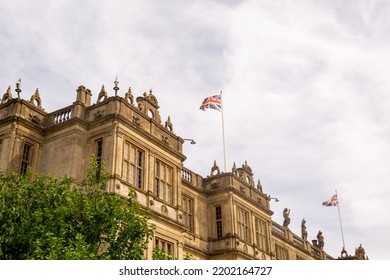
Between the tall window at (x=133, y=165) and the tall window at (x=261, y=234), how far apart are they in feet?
43.1

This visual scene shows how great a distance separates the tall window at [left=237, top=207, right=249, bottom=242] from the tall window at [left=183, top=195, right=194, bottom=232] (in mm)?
3293

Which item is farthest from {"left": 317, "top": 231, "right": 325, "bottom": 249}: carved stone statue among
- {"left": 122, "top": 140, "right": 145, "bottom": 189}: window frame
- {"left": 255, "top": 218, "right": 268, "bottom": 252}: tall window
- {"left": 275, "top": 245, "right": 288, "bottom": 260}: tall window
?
{"left": 122, "top": 140, "right": 145, "bottom": 189}: window frame

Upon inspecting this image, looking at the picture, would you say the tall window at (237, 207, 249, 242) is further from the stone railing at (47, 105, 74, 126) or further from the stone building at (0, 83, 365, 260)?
the stone railing at (47, 105, 74, 126)

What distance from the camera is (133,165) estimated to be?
2598 centimetres

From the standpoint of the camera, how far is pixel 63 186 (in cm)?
1917

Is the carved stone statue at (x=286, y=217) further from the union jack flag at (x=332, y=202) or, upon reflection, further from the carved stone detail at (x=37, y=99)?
the carved stone detail at (x=37, y=99)

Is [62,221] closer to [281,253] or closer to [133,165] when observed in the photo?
[133,165]

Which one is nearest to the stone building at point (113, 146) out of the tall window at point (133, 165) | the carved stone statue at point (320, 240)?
the tall window at point (133, 165)

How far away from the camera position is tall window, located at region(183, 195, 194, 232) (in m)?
32.9

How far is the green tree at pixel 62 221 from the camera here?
17109 mm

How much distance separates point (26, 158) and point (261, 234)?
17.8 m

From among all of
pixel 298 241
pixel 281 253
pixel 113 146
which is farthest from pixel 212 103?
pixel 298 241
